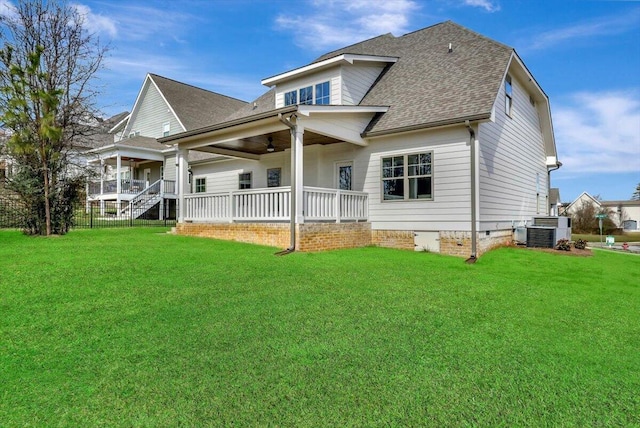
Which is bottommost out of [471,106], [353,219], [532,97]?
[353,219]

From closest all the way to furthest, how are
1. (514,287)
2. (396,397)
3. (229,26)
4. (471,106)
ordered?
(396,397)
(514,287)
(471,106)
(229,26)

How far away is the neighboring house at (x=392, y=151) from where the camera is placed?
33.2 feet

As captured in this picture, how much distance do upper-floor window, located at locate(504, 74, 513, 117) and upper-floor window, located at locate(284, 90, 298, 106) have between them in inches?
280

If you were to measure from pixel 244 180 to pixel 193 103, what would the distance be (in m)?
13.6

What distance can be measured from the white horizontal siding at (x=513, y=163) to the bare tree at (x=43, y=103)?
1239cm

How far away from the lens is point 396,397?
277 cm

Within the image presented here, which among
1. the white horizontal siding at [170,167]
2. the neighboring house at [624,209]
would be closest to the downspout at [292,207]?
the white horizontal siding at [170,167]

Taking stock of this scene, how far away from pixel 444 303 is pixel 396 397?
268cm

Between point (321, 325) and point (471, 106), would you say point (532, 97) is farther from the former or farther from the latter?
point (321, 325)

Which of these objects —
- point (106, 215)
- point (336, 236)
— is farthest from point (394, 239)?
point (106, 215)

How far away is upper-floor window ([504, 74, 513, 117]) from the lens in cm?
1204

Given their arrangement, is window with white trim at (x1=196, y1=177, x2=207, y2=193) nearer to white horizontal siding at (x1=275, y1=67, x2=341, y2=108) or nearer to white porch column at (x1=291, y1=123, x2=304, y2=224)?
white horizontal siding at (x1=275, y1=67, x2=341, y2=108)

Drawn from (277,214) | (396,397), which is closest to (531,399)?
(396,397)

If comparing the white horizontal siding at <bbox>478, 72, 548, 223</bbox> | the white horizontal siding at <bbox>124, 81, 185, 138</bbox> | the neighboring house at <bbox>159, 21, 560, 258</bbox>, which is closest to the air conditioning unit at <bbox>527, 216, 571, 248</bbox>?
the neighboring house at <bbox>159, 21, 560, 258</bbox>
